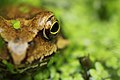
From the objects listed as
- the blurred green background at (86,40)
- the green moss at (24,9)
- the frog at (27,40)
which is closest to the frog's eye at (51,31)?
the frog at (27,40)

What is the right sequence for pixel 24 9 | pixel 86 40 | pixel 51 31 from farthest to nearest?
pixel 86 40, pixel 24 9, pixel 51 31

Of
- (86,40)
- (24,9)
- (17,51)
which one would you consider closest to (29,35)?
(17,51)

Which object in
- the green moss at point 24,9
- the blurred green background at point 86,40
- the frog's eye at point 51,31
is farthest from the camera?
the green moss at point 24,9

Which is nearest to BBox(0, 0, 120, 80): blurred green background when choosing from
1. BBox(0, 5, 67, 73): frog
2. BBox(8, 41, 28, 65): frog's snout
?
BBox(0, 5, 67, 73): frog

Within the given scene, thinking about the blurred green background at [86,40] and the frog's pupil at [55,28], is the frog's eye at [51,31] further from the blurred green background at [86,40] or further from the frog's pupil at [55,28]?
the blurred green background at [86,40]

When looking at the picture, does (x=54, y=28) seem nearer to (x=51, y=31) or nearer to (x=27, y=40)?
(x=51, y=31)

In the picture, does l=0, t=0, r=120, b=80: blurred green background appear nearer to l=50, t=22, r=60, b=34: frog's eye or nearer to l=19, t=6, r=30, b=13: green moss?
l=50, t=22, r=60, b=34: frog's eye

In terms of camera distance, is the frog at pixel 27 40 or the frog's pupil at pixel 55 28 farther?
the frog's pupil at pixel 55 28
